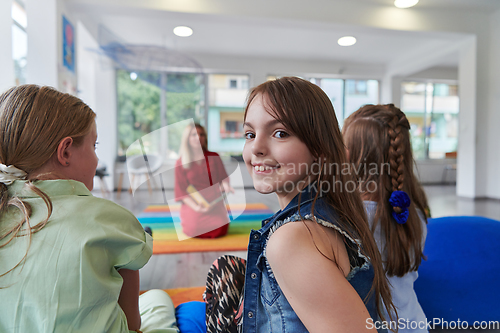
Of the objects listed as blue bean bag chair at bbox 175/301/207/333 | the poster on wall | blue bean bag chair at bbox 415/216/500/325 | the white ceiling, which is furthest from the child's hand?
the white ceiling

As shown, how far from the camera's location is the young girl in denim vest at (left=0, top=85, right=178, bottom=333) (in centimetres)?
60

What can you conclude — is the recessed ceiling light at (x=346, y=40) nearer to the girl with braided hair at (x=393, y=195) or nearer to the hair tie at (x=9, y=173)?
the girl with braided hair at (x=393, y=195)

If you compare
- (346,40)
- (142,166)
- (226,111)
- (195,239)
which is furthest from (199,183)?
(226,111)

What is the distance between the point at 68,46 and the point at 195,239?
272 cm

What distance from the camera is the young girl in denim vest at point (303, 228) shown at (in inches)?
18.7

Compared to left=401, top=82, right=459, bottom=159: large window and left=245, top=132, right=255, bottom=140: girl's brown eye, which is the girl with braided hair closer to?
left=245, top=132, right=255, bottom=140: girl's brown eye

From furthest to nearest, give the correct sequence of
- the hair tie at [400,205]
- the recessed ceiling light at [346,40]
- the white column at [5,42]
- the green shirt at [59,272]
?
the recessed ceiling light at [346,40], the white column at [5,42], the hair tie at [400,205], the green shirt at [59,272]

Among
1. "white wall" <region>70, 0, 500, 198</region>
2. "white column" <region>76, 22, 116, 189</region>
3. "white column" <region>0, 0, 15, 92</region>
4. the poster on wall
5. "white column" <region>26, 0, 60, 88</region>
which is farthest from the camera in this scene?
"white column" <region>76, 22, 116, 189</region>

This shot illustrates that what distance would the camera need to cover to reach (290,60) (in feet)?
22.6

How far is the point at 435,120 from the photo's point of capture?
802 centimetres

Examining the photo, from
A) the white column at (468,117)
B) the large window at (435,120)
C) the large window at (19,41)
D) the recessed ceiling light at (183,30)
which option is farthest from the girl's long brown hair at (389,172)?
the large window at (435,120)

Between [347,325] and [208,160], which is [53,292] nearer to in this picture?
[347,325]

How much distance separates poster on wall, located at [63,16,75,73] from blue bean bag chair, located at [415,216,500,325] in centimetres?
389

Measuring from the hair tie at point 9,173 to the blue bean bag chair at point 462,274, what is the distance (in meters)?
1.57
